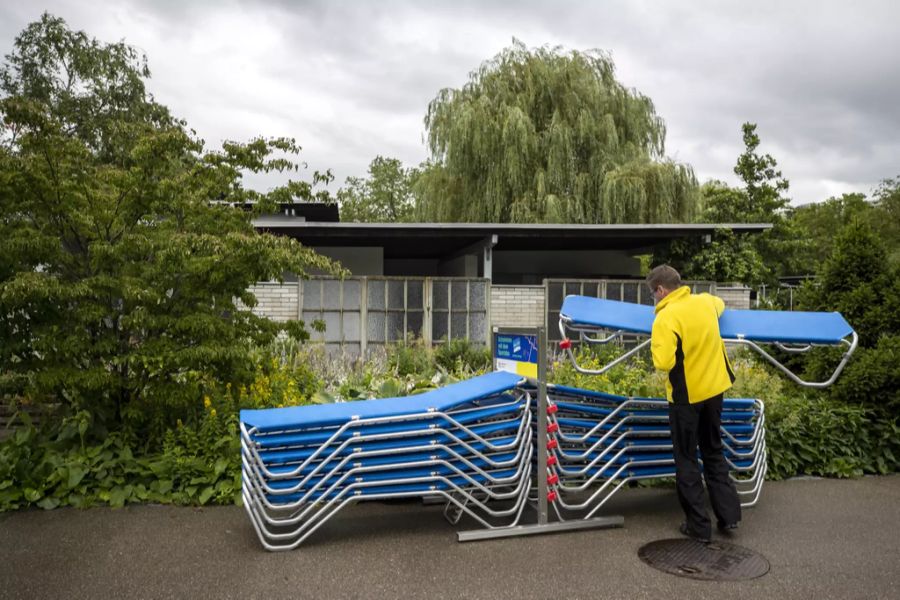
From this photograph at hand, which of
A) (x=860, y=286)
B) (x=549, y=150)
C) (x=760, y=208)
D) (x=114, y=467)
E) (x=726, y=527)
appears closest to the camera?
(x=726, y=527)

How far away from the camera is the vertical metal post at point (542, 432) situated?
5367 mm

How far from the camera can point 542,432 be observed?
5.38 meters

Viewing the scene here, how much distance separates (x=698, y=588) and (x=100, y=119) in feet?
95.5

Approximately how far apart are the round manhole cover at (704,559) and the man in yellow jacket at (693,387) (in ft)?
0.52

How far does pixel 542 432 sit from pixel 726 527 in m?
1.50

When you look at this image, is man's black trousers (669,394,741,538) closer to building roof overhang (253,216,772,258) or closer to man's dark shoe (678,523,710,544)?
man's dark shoe (678,523,710,544)

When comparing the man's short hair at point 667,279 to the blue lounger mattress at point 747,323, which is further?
the blue lounger mattress at point 747,323

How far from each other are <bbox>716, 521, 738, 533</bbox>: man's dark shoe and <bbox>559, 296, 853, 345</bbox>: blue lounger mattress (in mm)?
1373

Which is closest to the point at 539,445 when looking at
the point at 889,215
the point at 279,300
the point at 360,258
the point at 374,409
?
the point at 374,409

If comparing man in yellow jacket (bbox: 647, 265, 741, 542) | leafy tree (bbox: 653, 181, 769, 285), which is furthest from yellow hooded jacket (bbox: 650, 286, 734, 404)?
leafy tree (bbox: 653, 181, 769, 285)

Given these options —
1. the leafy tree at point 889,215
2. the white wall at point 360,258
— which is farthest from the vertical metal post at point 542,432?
the leafy tree at point 889,215

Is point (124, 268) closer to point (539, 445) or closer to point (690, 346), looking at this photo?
point (539, 445)

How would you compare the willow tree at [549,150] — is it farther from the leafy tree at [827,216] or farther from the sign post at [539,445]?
the leafy tree at [827,216]

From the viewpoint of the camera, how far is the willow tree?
22859 mm
